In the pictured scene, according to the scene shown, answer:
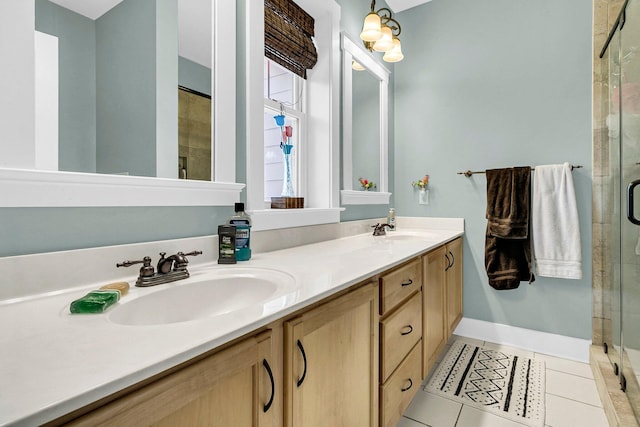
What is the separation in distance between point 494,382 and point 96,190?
84.3 inches

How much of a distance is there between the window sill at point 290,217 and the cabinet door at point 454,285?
810 millimetres

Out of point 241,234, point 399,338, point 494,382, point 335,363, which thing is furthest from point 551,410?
point 241,234

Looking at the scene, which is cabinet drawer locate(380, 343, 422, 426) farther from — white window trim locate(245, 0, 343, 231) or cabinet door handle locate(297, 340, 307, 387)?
white window trim locate(245, 0, 343, 231)

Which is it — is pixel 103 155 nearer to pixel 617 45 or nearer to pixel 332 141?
pixel 332 141

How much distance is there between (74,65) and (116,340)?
2.71 feet

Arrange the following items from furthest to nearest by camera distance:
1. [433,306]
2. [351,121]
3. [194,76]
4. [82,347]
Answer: [351,121], [433,306], [194,76], [82,347]

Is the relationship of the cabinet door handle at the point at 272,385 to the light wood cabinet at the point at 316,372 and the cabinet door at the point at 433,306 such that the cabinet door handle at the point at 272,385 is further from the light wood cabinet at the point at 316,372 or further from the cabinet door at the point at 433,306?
the cabinet door at the point at 433,306

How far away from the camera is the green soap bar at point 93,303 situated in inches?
25.6

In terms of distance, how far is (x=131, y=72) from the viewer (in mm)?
1015

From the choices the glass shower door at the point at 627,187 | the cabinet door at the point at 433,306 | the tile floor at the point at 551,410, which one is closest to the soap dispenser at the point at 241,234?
the cabinet door at the point at 433,306

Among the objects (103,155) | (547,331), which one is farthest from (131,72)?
(547,331)

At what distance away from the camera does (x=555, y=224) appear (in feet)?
6.66

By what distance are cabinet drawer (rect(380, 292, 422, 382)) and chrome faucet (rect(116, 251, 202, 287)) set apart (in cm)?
72

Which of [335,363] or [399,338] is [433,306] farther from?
[335,363]
